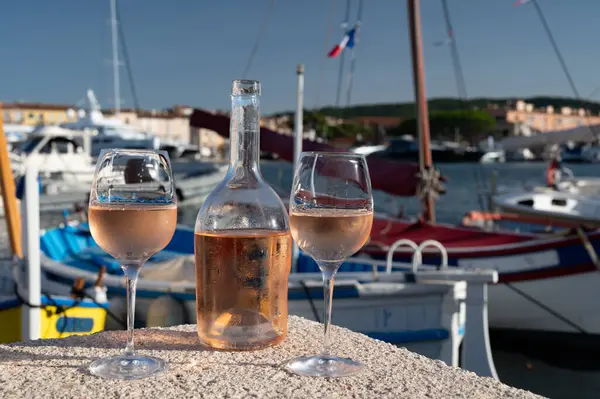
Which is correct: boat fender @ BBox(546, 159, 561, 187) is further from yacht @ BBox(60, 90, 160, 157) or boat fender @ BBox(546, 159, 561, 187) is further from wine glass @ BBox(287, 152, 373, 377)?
yacht @ BBox(60, 90, 160, 157)

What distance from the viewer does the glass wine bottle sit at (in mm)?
1053

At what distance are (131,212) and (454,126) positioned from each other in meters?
80.1

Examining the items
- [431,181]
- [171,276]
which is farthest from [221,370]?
[431,181]

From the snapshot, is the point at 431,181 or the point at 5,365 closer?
the point at 5,365

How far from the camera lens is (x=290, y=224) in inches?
41.8

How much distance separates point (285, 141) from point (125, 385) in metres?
7.30

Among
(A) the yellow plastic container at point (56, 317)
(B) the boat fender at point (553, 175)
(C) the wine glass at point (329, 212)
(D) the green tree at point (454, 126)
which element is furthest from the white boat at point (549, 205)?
(D) the green tree at point (454, 126)

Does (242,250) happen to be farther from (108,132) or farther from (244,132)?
(108,132)

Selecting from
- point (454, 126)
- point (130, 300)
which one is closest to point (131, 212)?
point (130, 300)

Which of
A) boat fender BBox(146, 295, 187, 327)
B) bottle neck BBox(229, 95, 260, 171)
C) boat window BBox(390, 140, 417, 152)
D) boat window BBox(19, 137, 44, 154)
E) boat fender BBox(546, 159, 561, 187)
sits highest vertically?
boat window BBox(390, 140, 417, 152)

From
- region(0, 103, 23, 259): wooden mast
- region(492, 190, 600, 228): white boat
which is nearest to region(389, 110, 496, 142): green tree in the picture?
region(492, 190, 600, 228): white boat

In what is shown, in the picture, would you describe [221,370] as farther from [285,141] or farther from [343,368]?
[285,141]

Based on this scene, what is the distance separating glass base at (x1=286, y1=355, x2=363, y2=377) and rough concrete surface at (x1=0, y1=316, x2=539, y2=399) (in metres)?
0.02

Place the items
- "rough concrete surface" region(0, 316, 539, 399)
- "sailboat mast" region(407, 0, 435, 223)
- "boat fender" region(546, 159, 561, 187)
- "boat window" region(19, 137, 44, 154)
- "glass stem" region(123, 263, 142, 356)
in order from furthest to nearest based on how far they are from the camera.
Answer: "boat window" region(19, 137, 44, 154) < "boat fender" region(546, 159, 561, 187) < "sailboat mast" region(407, 0, 435, 223) < "glass stem" region(123, 263, 142, 356) < "rough concrete surface" region(0, 316, 539, 399)
